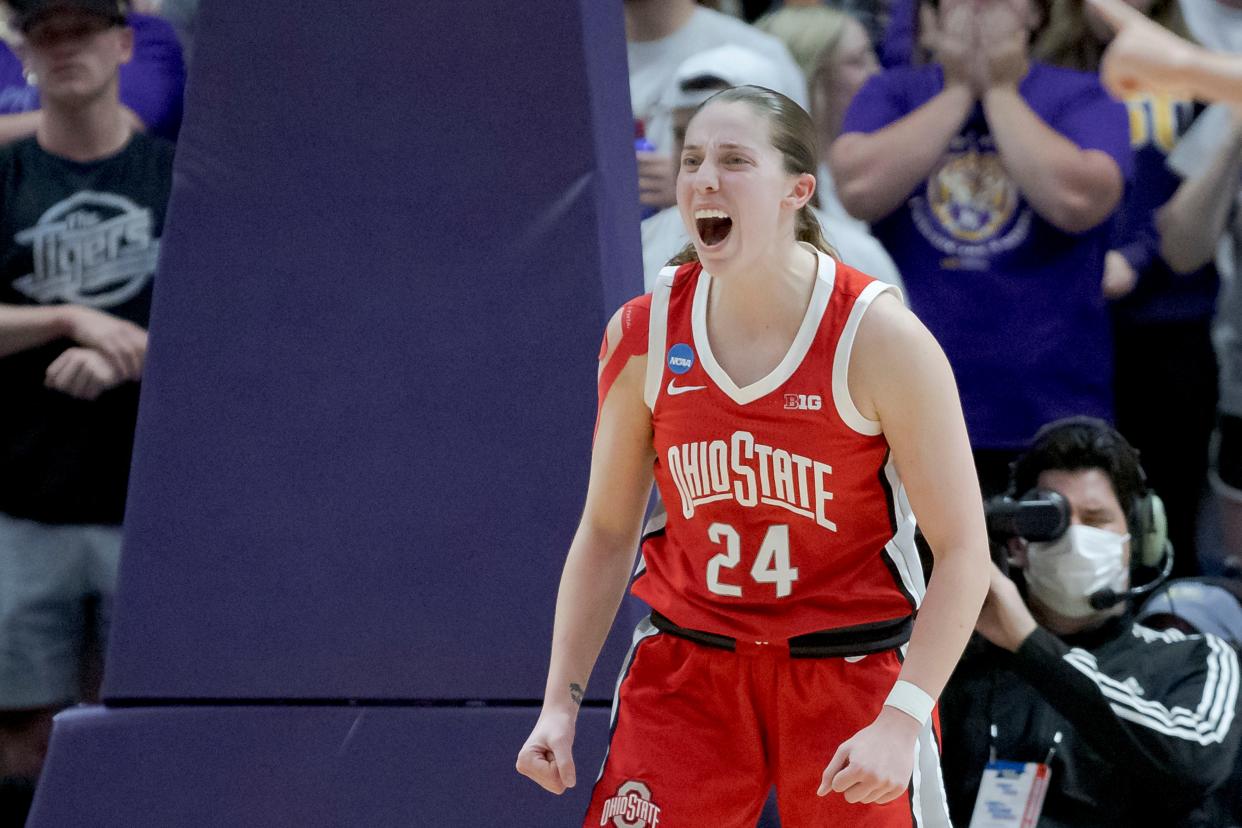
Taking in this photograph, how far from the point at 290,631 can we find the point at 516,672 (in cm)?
44

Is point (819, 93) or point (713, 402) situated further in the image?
point (819, 93)

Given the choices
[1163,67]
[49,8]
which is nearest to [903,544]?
[1163,67]

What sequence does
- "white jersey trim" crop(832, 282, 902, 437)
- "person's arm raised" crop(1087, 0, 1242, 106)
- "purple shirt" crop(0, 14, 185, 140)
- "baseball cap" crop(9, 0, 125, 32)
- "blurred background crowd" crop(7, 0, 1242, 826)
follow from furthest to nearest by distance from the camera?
"purple shirt" crop(0, 14, 185, 140) → "baseball cap" crop(9, 0, 125, 32) → "blurred background crowd" crop(7, 0, 1242, 826) → "person's arm raised" crop(1087, 0, 1242, 106) → "white jersey trim" crop(832, 282, 902, 437)

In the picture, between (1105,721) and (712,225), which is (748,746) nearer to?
(712,225)

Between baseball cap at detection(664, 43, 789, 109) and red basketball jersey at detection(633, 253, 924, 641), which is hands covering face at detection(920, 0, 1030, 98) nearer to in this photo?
baseball cap at detection(664, 43, 789, 109)

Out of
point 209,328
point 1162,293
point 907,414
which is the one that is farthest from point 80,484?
point 1162,293

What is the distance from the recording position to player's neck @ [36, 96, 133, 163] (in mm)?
4254

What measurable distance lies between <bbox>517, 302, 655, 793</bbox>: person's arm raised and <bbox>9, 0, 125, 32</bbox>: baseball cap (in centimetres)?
215

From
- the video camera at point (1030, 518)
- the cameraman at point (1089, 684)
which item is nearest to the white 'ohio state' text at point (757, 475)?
the cameraman at point (1089, 684)

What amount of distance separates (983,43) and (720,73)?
2.20ft

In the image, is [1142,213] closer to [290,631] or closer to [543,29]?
[543,29]

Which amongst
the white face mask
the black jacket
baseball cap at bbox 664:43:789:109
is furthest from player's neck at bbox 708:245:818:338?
baseball cap at bbox 664:43:789:109

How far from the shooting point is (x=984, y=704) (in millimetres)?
3682

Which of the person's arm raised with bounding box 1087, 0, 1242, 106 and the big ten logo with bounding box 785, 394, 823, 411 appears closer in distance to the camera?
the big ten logo with bounding box 785, 394, 823, 411
